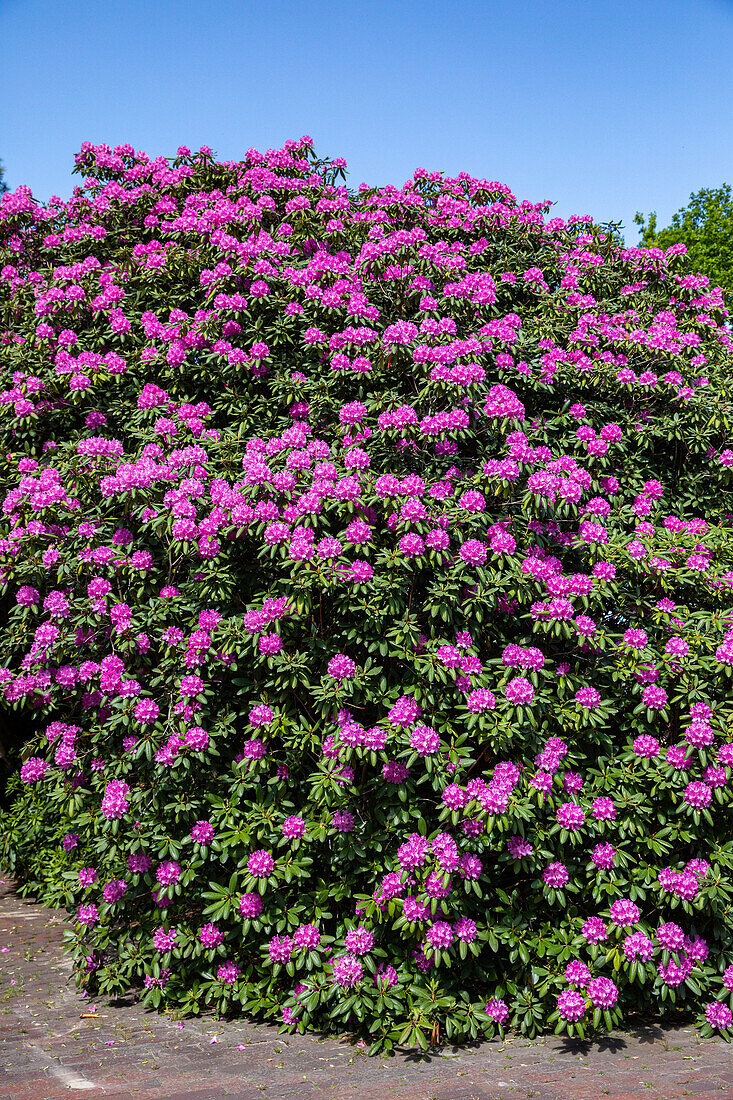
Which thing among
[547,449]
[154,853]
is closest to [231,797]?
[154,853]

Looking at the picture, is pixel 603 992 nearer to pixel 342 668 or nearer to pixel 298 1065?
pixel 298 1065

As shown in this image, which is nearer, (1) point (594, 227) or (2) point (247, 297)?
(2) point (247, 297)

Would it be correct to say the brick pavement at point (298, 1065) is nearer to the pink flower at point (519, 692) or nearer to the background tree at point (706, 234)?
the pink flower at point (519, 692)

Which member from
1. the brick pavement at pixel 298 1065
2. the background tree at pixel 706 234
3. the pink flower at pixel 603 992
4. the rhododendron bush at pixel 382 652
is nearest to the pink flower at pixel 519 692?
the rhododendron bush at pixel 382 652

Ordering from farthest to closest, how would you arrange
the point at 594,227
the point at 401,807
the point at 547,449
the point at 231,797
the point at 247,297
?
the point at 594,227
the point at 247,297
the point at 547,449
the point at 231,797
the point at 401,807

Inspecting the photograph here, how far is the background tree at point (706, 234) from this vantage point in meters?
28.1

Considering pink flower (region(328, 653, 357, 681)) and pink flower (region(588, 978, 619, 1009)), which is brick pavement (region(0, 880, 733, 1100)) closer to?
pink flower (region(588, 978, 619, 1009))

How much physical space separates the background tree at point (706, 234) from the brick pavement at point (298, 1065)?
84.7ft

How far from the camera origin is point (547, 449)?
17.2 ft

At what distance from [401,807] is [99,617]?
6.82ft

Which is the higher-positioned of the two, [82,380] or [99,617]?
[82,380]

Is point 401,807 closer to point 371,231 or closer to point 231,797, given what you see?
point 231,797

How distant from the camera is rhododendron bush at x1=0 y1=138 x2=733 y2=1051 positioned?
15.1 ft

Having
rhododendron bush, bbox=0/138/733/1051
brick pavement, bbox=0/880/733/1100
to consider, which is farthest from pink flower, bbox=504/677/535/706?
brick pavement, bbox=0/880/733/1100
